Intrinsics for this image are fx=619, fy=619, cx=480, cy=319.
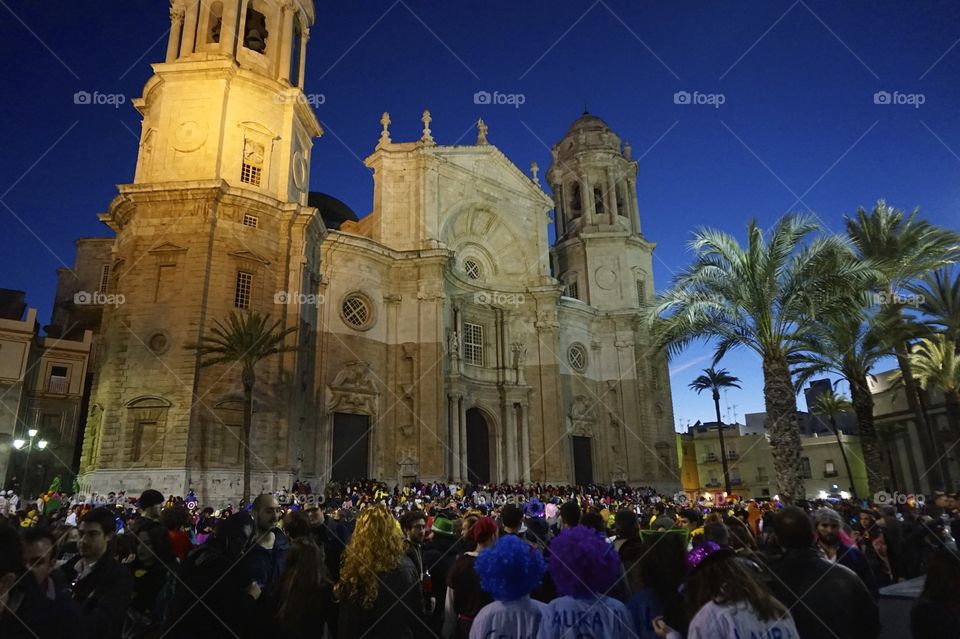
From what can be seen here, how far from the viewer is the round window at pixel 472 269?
36812 millimetres

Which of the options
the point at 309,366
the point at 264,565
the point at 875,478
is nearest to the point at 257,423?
the point at 309,366

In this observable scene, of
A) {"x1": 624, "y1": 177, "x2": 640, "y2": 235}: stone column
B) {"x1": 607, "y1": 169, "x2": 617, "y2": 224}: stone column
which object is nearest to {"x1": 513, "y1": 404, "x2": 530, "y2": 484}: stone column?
{"x1": 607, "y1": 169, "x2": 617, "y2": 224}: stone column

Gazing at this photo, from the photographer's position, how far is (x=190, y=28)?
90.4 ft

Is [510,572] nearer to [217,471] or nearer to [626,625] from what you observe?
[626,625]

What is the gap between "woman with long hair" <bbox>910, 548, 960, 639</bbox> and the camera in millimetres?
3260

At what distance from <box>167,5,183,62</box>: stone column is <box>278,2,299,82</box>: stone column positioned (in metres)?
4.43

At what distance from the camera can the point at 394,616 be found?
414 cm

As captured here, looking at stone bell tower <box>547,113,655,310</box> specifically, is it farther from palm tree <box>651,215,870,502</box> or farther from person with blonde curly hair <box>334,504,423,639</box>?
person with blonde curly hair <box>334,504,423,639</box>

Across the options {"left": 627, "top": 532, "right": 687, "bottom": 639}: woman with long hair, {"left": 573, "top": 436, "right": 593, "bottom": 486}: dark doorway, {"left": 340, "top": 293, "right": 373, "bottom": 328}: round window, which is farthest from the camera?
{"left": 573, "top": 436, "right": 593, "bottom": 486}: dark doorway

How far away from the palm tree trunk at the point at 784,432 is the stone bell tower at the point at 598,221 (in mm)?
25815

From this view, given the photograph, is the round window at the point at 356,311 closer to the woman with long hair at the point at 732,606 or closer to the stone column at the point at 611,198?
the stone column at the point at 611,198

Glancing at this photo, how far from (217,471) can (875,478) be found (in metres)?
21.8

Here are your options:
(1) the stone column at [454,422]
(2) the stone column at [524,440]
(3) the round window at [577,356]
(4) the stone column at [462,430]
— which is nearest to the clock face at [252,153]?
(1) the stone column at [454,422]

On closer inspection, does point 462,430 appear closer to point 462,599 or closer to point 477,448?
point 477,448
